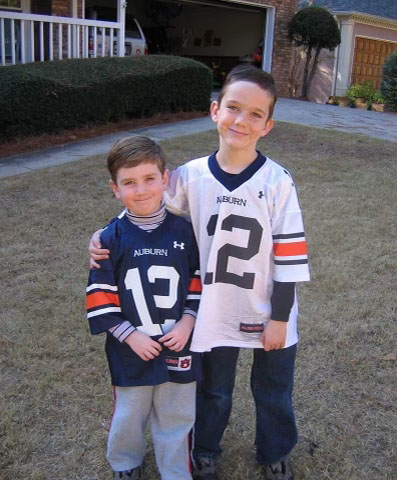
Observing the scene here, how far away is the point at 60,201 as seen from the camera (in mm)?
5488

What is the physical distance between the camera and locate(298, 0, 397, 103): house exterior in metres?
19.0

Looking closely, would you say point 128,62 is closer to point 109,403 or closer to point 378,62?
point 109,403

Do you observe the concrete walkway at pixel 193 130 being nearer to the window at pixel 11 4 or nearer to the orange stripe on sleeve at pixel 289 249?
the window at pixel 11 4

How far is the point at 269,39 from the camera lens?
16203 mm

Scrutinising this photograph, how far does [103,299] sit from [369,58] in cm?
2062

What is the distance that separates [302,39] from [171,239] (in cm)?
1580

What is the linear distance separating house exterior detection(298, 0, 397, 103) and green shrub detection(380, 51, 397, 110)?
316 cm

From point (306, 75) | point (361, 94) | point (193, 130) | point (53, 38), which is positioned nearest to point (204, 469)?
point (193, 130)

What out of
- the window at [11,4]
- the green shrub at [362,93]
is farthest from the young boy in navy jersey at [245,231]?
the green shrub at [362,93]

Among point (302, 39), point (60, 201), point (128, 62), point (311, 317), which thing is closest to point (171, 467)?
point (311, 317)

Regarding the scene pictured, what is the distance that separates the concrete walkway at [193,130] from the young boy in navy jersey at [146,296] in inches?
193

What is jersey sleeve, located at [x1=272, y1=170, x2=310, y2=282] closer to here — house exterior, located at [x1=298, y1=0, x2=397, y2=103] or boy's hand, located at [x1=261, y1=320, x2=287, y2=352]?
boy's hand, located at [x1=261, y1=320, x2=287, y2=352]

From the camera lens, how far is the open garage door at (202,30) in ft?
65.9

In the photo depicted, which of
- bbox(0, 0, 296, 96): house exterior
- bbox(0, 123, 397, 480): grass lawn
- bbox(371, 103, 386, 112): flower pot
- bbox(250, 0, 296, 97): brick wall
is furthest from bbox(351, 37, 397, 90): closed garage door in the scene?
bbox(0, 123, 397, 480): grass lawn
